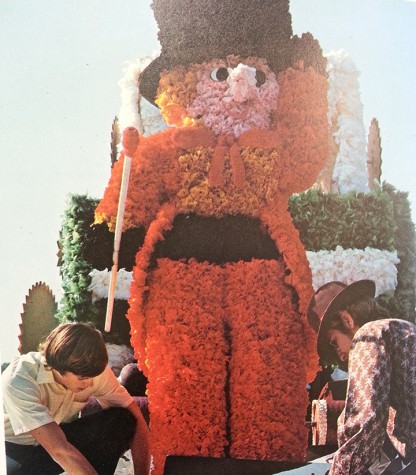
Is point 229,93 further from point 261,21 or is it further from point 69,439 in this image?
point 69,439

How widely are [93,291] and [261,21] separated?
48.9 inches

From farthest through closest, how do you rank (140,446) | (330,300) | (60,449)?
1. (330,300)
2. (140,446)
3. (60,449)

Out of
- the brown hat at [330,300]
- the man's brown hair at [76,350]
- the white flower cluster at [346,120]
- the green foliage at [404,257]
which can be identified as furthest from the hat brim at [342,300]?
the man's brown hair at [76,350]

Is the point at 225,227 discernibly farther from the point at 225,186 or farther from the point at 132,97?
the point at 132,97

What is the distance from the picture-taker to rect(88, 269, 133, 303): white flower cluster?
306 cm

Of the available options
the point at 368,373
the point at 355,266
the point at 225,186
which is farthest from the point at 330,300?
the point at 225,186

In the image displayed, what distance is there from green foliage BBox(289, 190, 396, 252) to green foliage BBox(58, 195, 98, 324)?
2.70 ft

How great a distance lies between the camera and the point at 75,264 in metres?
3.10

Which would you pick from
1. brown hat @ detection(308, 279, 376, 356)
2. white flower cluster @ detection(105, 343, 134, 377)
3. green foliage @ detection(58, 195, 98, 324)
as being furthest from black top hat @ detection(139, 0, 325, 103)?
white flower cluster @ detection(105, 343, 134, 377)

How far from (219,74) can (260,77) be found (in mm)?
161

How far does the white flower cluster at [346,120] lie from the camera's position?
326 cm

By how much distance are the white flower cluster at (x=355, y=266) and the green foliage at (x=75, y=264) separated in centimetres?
88

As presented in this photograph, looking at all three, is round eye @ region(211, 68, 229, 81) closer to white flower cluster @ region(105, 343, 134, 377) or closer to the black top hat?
the black top hat

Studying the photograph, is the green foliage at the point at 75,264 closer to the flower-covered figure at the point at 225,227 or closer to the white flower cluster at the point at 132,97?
the flower-covered figure at the point at 225,227
